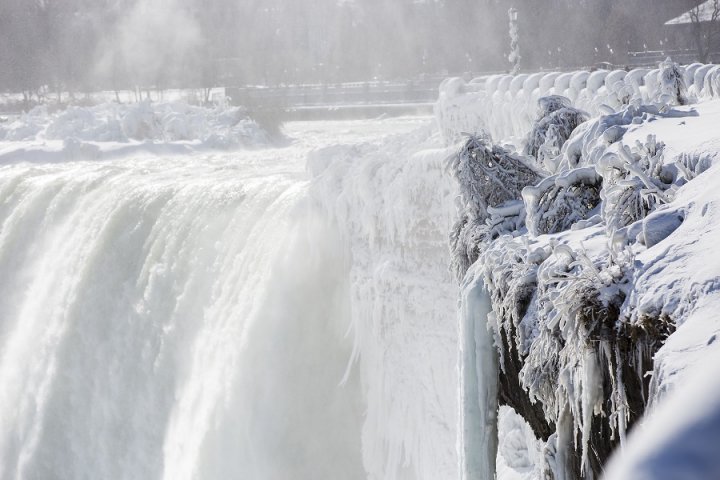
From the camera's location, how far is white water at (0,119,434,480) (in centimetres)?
1198

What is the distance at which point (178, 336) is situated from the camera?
512 inches

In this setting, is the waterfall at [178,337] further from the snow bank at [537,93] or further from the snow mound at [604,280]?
the snow mound at [604,280]

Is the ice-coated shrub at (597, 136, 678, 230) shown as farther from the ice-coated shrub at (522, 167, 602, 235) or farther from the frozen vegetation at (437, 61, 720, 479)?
the ice-coated shrub at (522, 167, 602, 235)

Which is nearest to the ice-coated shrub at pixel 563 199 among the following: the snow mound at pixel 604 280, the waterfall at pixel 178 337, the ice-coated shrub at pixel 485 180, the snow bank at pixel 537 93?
the snow mound at pixel 604 280

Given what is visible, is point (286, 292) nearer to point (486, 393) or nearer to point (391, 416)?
point (391, 416)

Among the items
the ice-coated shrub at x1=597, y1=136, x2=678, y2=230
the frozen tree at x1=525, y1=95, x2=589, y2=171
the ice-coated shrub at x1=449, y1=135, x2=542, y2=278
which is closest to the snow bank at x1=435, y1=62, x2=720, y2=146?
the frozen tree at x1=525, y1=95, x2=589, y2=171

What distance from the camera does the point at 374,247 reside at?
37.7ft

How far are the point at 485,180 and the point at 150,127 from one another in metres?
24.1

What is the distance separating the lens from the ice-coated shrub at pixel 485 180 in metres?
5.34

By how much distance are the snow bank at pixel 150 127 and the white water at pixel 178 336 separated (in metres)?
8.14

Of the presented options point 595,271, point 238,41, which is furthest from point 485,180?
point 238,41

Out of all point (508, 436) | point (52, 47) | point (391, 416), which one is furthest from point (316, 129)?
point (52, 47)

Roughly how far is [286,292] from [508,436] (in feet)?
13.9

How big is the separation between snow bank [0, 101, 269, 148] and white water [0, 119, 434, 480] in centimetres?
814
